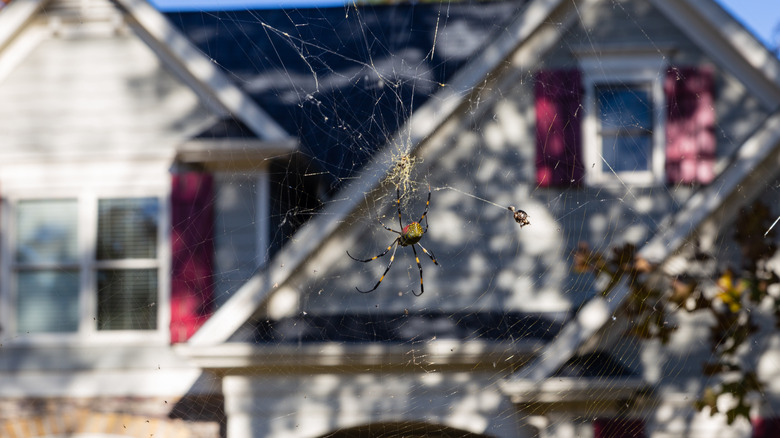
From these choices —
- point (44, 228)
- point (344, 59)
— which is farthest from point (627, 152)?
point (44, 228)

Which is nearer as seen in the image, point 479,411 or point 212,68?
point 479,411

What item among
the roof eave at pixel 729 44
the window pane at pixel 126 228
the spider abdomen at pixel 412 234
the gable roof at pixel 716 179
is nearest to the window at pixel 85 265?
the window pane at pixel 126 228

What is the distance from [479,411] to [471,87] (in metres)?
2.53

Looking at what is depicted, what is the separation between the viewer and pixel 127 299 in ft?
20.4

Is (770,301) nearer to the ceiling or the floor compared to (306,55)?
nearer to the floor

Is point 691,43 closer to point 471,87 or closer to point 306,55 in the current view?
point 471,87

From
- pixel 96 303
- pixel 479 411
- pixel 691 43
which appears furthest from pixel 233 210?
pixel 691 43

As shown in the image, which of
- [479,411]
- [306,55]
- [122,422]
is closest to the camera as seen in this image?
[479,411]

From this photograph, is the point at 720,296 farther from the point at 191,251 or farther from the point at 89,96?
the point at 89,96

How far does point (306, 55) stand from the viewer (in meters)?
6.43

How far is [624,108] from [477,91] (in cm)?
125

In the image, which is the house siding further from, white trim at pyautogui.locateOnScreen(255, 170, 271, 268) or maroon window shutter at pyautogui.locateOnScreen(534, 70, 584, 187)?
maroon window shutter at pyautogui.locateOnScreen(534, 70, 584, 187)

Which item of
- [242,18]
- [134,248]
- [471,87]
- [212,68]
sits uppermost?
[242,18]

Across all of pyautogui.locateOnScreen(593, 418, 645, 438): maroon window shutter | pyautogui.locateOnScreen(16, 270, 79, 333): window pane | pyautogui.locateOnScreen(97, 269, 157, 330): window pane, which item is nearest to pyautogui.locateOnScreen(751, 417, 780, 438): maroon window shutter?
pyautogui.locateOnScreen(593, 418, 645, 438): maroon window shutter
